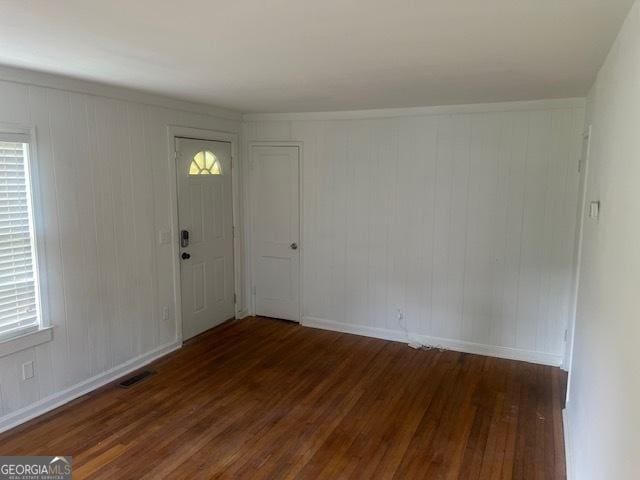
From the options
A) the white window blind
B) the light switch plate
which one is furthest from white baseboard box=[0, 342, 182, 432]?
the light switch plate

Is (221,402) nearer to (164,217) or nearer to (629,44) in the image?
(164,217)

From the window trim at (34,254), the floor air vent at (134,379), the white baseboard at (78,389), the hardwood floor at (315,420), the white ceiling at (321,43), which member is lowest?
the hardwood floor at (315,420)

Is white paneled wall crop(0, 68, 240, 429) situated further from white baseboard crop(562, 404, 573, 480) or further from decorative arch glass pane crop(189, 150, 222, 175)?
white baseboard crop(562, 404, 573, 480)

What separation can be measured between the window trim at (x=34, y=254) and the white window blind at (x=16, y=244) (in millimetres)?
13

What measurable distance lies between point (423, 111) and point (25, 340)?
376cm

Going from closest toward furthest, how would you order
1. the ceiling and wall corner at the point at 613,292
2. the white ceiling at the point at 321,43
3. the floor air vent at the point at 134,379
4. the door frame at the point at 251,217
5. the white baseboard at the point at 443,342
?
the ceiling and wall corner at the point at 613,292 < the white ceiling at the point at 321,43 < the floor air vent at the point at 134,379 < the white baseboard at the point at 443,342 < the door frame at the point at 251,217

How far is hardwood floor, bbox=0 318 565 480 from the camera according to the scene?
2725 mm

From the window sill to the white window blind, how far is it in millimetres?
49

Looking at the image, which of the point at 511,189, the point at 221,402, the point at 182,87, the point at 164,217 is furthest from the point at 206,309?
the point at 511,189

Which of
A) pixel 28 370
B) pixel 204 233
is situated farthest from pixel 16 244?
pixel 204 233

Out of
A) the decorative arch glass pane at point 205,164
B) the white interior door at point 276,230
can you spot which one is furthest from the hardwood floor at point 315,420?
the decorative arch glass pane at point 205,164

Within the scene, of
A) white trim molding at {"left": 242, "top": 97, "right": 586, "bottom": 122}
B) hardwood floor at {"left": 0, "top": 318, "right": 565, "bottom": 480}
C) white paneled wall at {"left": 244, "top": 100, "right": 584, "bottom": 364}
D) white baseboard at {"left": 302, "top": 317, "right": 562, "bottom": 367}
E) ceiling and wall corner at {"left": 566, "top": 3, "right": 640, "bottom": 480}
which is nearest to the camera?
ceiling and wall corner at {"left": 566, "top": 3, "right": 640, "bottom": 480}

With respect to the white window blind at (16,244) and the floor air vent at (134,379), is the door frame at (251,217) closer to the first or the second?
the floor air vent at (134,379)

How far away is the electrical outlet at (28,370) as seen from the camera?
314 centimetres
